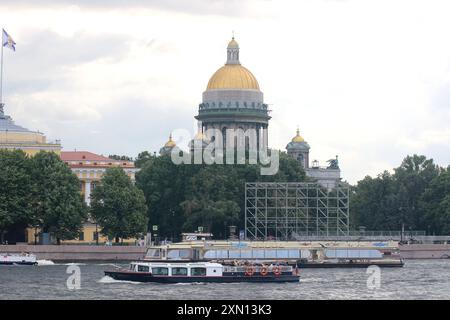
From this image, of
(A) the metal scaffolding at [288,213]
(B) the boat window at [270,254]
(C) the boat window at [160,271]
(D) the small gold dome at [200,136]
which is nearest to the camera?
(C) the boat window at [160,271]

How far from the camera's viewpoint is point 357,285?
275 ft

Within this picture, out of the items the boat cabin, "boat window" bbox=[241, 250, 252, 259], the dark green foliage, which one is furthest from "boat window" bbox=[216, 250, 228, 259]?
the dark green foliage

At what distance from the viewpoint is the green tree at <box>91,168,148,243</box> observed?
12131 centimetres

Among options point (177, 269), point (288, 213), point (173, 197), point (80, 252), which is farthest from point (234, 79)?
point (177, 269)

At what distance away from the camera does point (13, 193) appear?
118 metres

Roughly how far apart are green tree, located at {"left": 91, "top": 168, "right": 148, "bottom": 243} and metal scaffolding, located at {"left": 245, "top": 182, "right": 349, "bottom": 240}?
10.0 metres

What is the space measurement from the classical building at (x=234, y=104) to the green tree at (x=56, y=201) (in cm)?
4890

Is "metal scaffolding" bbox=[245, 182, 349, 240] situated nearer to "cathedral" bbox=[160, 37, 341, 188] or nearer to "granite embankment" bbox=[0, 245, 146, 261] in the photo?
"granite embankment" bbox=[0, 245, 146, 261]

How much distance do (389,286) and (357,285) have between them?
2045mm

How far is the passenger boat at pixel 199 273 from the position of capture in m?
84.5

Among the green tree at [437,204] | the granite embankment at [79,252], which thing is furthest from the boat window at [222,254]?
the green tree at [437,204]

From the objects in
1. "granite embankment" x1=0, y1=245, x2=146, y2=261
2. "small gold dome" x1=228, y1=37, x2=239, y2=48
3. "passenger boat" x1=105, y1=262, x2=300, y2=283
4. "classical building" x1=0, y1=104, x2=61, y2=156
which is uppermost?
"small gold dome" x1=228, y1=37, x2=239, y2=48

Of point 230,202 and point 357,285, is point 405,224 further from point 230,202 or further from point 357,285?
point 357,285

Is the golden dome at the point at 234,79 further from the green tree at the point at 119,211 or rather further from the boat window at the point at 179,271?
the boat window at the point at 179,271
